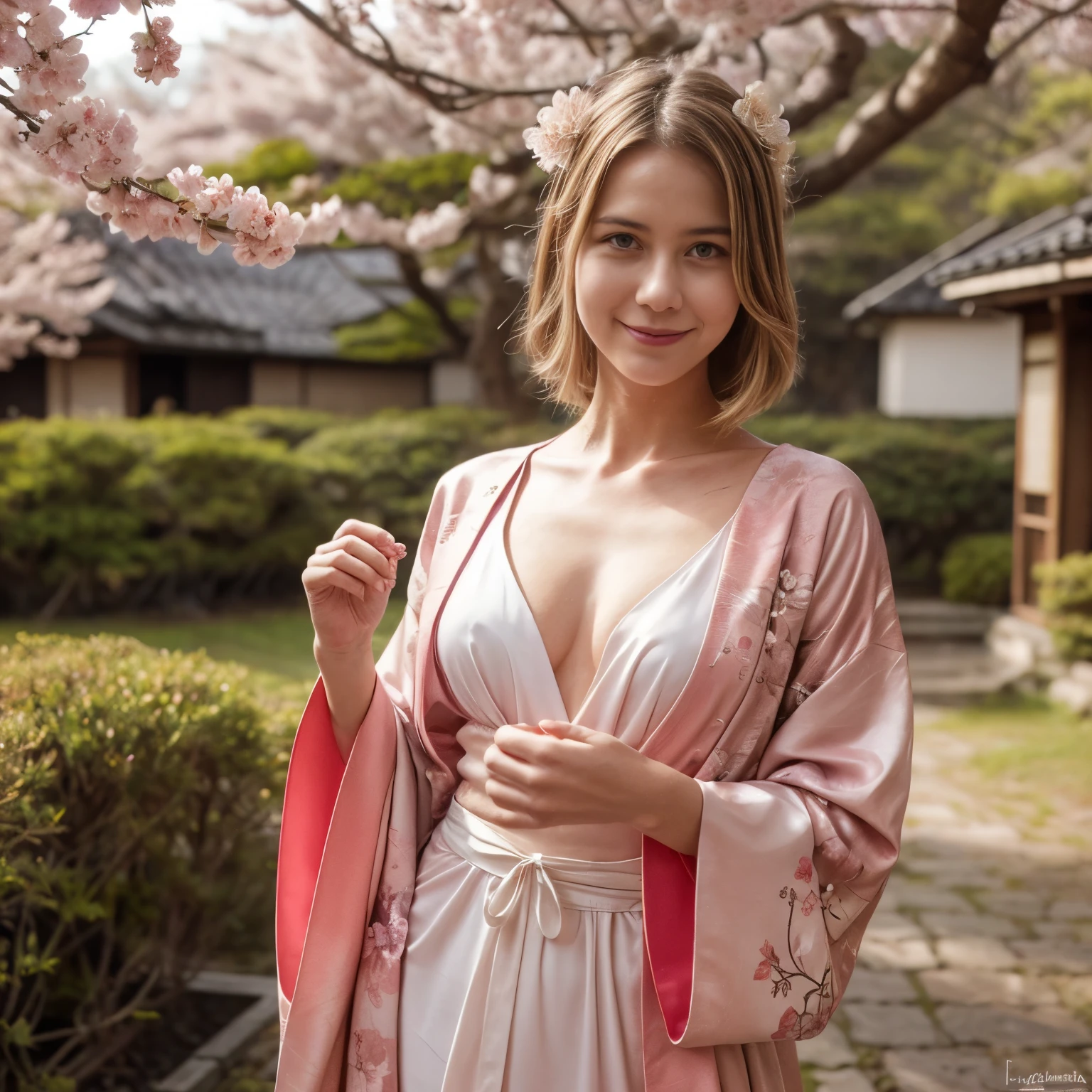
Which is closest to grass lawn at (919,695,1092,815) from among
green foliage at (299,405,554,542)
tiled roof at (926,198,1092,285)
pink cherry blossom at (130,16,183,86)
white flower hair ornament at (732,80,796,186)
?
tiled roof at (926,198,1092,285)

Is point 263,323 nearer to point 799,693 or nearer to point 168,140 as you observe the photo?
point 168,140

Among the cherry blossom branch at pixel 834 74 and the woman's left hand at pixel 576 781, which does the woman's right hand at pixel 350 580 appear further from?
the cherry blossom branch at pixel 834 74

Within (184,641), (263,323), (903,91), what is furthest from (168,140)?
(903,91)

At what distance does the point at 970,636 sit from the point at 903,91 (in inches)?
284

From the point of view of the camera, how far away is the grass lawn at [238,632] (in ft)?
32.2

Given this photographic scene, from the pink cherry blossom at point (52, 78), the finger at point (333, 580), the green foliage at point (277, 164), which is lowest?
the finger at point (333, 580)

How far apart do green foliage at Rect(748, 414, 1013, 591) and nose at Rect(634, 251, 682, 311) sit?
484 inches

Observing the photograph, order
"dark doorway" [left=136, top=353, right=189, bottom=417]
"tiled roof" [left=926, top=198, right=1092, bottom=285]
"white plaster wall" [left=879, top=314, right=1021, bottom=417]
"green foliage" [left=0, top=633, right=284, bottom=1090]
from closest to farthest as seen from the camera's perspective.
Result: 1. "green foliage" [left=0, top=633, right=284, bottom=1090]
2. "tiled roof" [left=926, top=198, right=1092, bottom=285]
3. "dark doorway" [left=136, top=353, right=189, bottom=417]
4. "white plaster wall" [left=879, top=314, right=1021, bottom=417]

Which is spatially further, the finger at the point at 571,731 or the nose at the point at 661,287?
the nose at the point at 661,287

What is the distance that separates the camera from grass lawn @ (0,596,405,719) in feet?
32.2

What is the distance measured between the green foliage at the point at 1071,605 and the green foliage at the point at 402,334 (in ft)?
32.0

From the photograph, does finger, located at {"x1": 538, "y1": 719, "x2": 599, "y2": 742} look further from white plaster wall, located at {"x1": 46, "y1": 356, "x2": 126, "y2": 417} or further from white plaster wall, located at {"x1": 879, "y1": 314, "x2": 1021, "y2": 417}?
white plaster wall, located at {"x1": 879, "y1": 314, "x2": 1021, "y2": 417}

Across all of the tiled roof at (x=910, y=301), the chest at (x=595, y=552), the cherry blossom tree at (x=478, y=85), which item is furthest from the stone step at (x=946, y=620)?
the chest at (x=595, y=552)

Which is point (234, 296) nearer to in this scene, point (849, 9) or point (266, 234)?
point (849, 9)
